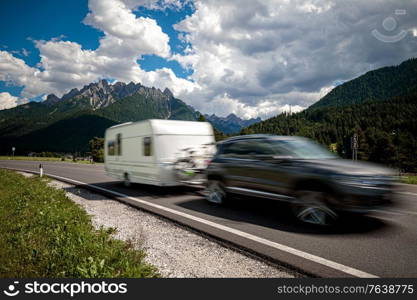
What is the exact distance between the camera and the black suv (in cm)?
460

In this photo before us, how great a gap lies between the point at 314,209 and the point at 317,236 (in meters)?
0.70

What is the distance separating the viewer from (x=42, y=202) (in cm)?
707

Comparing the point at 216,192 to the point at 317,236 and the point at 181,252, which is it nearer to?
the point at 317,236

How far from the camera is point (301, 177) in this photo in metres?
5.18

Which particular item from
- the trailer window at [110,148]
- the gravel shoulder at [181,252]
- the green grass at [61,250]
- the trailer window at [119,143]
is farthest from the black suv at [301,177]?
the trailer window at [110,148]

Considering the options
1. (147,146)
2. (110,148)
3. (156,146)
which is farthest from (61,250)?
(110,148)

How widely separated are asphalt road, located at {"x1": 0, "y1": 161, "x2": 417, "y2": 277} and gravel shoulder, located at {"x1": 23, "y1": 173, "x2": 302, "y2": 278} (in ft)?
0.95

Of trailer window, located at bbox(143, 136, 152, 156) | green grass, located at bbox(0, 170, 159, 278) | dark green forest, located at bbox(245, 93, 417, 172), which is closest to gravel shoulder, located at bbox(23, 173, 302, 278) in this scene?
green grass, located at bbox(0, 170, 159, 278)

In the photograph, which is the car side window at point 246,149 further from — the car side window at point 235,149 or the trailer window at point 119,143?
the trailer window at point 119,143

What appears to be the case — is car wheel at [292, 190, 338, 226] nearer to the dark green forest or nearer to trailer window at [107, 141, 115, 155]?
trailer window at [107, 141, 115, 155]

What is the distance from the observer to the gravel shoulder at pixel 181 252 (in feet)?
10.8

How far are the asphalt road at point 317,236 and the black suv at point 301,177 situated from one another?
0.39 meters

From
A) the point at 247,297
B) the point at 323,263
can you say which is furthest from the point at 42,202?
the point at 323,263

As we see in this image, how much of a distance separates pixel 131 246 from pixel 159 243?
0.45 meters
